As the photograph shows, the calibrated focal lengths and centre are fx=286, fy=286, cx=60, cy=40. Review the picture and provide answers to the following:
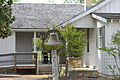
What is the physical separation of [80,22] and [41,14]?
6.43 metres

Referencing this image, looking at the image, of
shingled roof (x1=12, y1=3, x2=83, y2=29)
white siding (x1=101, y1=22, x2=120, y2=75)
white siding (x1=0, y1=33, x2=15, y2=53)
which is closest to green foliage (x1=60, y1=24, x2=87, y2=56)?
white siding (x1=101, y1=22, x2=120, y2=75)

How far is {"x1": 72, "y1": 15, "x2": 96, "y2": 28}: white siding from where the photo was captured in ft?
55.8

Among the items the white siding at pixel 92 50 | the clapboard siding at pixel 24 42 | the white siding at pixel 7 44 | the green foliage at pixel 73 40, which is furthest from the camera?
the clapboard siding at pixel 24 42

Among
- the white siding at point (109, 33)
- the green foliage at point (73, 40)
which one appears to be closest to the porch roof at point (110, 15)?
the white siding at point (109, 33)

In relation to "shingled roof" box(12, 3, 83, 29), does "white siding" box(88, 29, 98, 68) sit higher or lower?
lower

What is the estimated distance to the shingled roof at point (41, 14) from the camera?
21.2m

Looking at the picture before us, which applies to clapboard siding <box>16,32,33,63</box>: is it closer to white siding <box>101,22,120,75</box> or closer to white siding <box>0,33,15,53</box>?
white siding <box>0,33,15,53</box>

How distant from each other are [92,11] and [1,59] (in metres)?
7.66

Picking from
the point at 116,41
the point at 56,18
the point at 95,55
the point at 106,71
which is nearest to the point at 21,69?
the point at 56,18

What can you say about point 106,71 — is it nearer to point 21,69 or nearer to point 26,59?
point 21,69

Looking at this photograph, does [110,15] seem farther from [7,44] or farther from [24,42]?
[24,42]

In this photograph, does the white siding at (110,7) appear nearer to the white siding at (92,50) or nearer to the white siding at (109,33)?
the white siding at (92,50)

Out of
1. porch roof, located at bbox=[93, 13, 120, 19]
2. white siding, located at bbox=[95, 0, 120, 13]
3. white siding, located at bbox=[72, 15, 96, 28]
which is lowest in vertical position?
white siding, located at bbox=[72, 15, 96, 28]

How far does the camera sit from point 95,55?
1764 cm
